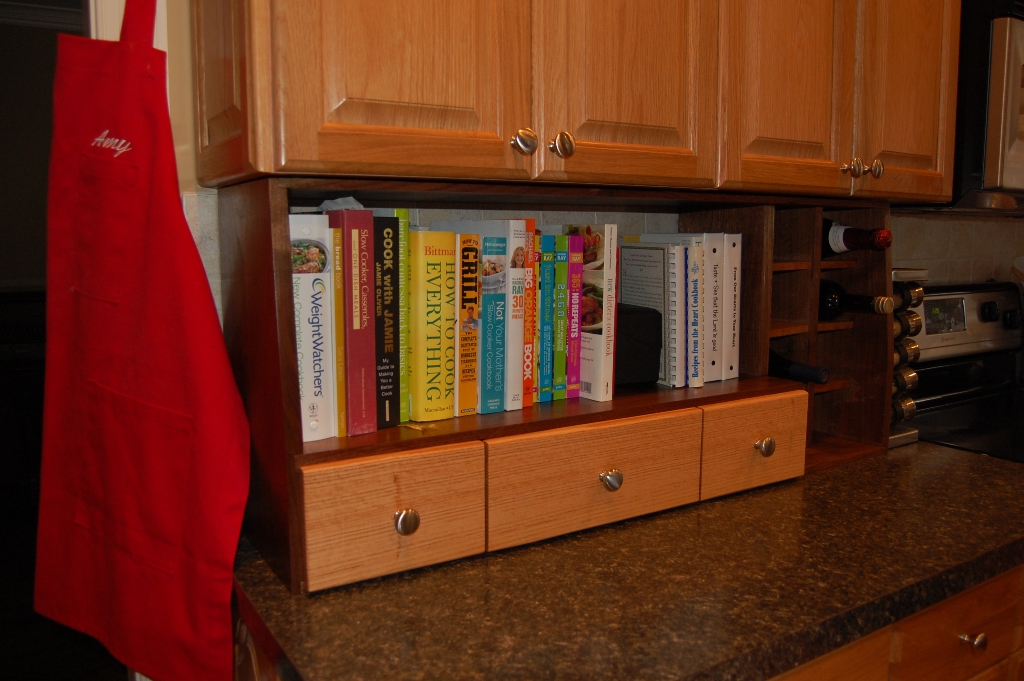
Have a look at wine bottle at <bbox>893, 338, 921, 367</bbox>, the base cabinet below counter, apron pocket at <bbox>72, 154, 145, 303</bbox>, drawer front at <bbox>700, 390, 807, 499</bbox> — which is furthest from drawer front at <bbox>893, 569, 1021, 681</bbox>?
apron pocket at <bbox>72, 154, 145, 303</bbox>

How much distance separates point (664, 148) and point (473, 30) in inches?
13.8

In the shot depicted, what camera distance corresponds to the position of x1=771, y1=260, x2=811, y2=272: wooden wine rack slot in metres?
1.40

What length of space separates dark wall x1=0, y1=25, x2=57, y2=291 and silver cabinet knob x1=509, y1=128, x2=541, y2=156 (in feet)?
10.1

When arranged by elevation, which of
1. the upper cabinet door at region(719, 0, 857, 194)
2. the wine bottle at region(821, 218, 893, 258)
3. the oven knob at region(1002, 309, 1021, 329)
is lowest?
the oven knob at region(1002, 309, 1021, 329)

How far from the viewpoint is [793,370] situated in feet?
4.58

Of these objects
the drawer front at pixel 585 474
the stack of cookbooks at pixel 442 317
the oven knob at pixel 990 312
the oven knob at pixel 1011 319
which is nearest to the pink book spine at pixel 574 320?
the stack of cookbooks at pixel 442 317

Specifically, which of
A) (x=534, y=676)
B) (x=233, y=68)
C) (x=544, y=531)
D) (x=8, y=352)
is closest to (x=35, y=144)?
(x=8, y=352)

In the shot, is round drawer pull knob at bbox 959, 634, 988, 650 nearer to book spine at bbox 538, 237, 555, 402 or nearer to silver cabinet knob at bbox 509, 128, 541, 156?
book spine at bbox 538, 237, 555, 402

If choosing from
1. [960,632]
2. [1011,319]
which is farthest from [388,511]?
[1011,319]

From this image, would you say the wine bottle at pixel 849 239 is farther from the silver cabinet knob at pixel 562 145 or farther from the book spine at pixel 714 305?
the silver cabinet knob at pixel 562 145

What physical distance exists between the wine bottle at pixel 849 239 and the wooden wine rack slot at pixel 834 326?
151mm

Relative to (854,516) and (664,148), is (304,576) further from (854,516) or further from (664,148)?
Result: (854,516)

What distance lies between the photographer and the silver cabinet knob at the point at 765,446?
1.31 meters

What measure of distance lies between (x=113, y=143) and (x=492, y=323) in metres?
0.56
